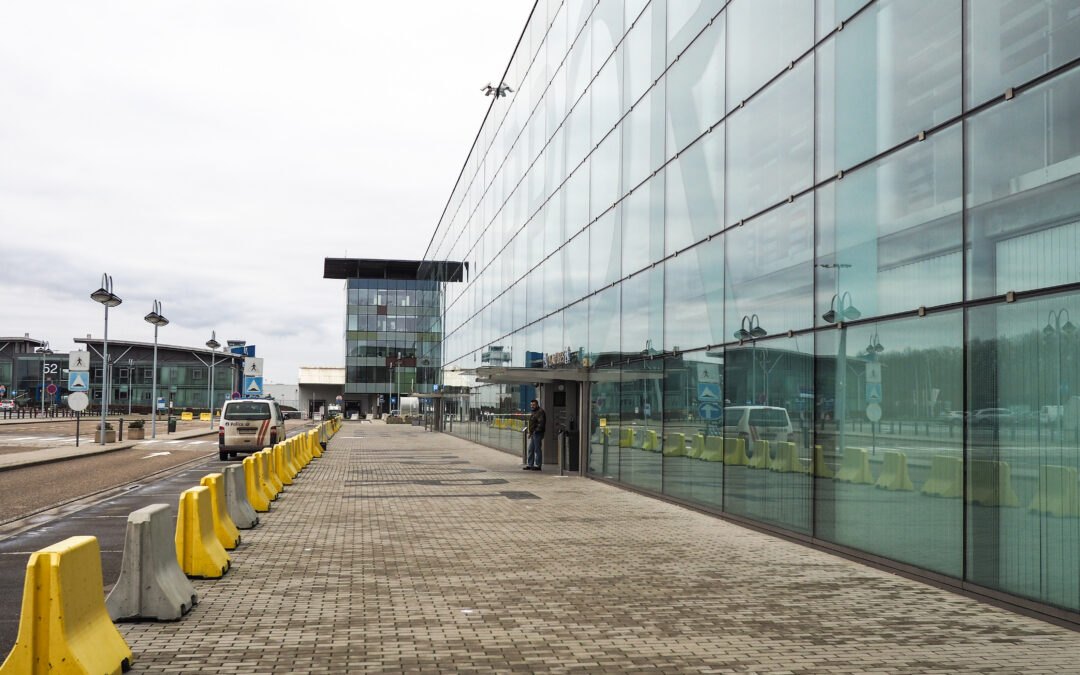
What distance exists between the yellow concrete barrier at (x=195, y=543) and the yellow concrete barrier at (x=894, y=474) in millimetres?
6890

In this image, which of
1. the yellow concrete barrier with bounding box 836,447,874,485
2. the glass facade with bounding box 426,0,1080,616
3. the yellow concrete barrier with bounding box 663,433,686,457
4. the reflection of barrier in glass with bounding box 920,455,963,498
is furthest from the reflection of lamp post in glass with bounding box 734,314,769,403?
the reflection of barrier in glass with bounding box 920,455,963,498

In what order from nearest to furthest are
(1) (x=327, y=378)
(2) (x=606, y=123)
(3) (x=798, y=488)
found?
1. (3) (x=798, y=488)
2. (2) (x=606, y=123)
3. (1) (x=327, y=378)

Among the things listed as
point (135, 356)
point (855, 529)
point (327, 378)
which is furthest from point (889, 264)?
point (135, 356)

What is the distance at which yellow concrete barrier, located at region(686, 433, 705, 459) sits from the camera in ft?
52.3

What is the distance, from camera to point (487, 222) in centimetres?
4219

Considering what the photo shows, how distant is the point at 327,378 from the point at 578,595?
12181 centimetres

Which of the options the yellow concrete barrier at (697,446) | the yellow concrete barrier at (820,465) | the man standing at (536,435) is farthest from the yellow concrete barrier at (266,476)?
the yellow concrete barrier at (820,465)

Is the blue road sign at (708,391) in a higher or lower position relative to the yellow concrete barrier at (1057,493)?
higher

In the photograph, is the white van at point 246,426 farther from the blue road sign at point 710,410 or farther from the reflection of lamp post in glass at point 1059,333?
the reflection of lamp post in glass at point 1059,333

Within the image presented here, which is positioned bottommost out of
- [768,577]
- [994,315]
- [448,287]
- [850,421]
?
[768,577]

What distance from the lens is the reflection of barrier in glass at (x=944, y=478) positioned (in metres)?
9.26

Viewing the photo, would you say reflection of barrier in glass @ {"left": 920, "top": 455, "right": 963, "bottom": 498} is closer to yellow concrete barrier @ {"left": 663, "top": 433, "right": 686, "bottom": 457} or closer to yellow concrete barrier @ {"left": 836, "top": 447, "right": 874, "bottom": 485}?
yellow concrete barrier @ {"left": 836, "top": 447, "right": 874, "bottom": 485}

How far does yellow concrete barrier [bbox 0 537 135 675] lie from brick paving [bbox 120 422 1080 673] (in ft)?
1.62

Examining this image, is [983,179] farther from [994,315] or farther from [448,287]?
[448,287]
